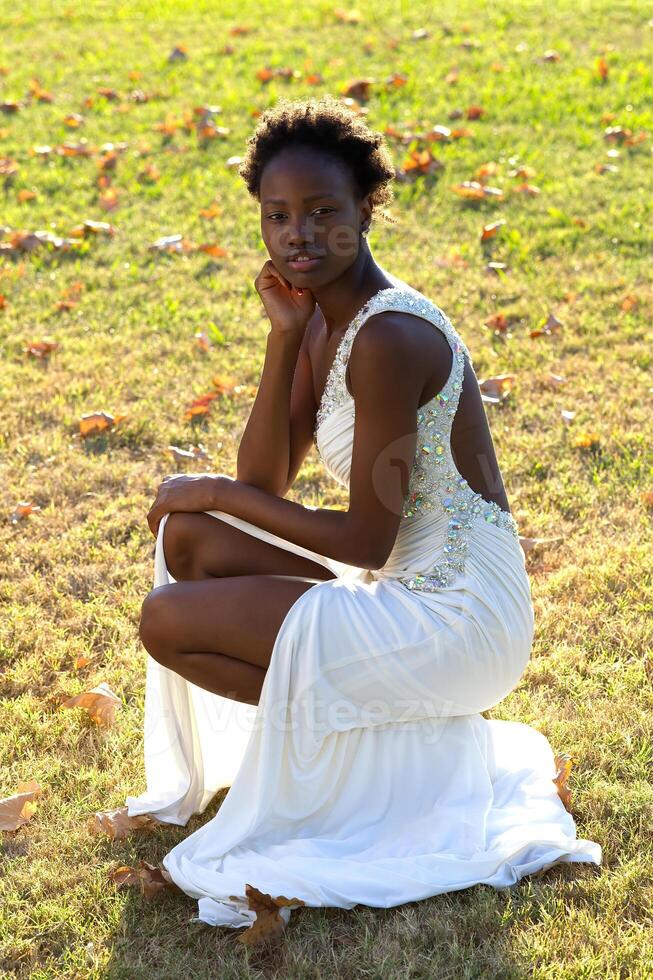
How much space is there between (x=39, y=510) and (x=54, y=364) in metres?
1.38

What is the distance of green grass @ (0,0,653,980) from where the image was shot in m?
2.83

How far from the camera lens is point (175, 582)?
3068 millimetres

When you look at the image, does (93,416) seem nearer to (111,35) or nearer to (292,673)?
(292,673)

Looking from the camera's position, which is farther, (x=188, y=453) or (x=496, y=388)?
(x=496, y=388)

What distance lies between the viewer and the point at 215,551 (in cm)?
317

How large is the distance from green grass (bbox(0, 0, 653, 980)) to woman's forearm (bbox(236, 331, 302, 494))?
3.03 ft

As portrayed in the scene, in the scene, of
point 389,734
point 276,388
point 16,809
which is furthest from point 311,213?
point 16,809

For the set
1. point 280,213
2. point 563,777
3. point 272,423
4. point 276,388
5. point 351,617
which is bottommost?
point 563,777

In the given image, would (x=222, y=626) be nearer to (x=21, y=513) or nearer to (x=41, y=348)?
(x=21, y=513)

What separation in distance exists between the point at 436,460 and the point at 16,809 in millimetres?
1495

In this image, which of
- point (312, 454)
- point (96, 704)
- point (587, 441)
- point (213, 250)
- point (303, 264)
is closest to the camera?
point (303, 264)

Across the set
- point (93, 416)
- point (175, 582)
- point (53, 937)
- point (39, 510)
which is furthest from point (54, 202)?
point (53, 937)

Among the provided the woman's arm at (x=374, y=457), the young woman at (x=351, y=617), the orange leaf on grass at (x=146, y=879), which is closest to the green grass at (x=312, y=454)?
the orange leaf on grass at (x=146, y=879)

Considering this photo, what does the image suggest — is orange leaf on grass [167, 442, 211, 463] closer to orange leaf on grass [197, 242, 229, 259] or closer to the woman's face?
the woman's face
